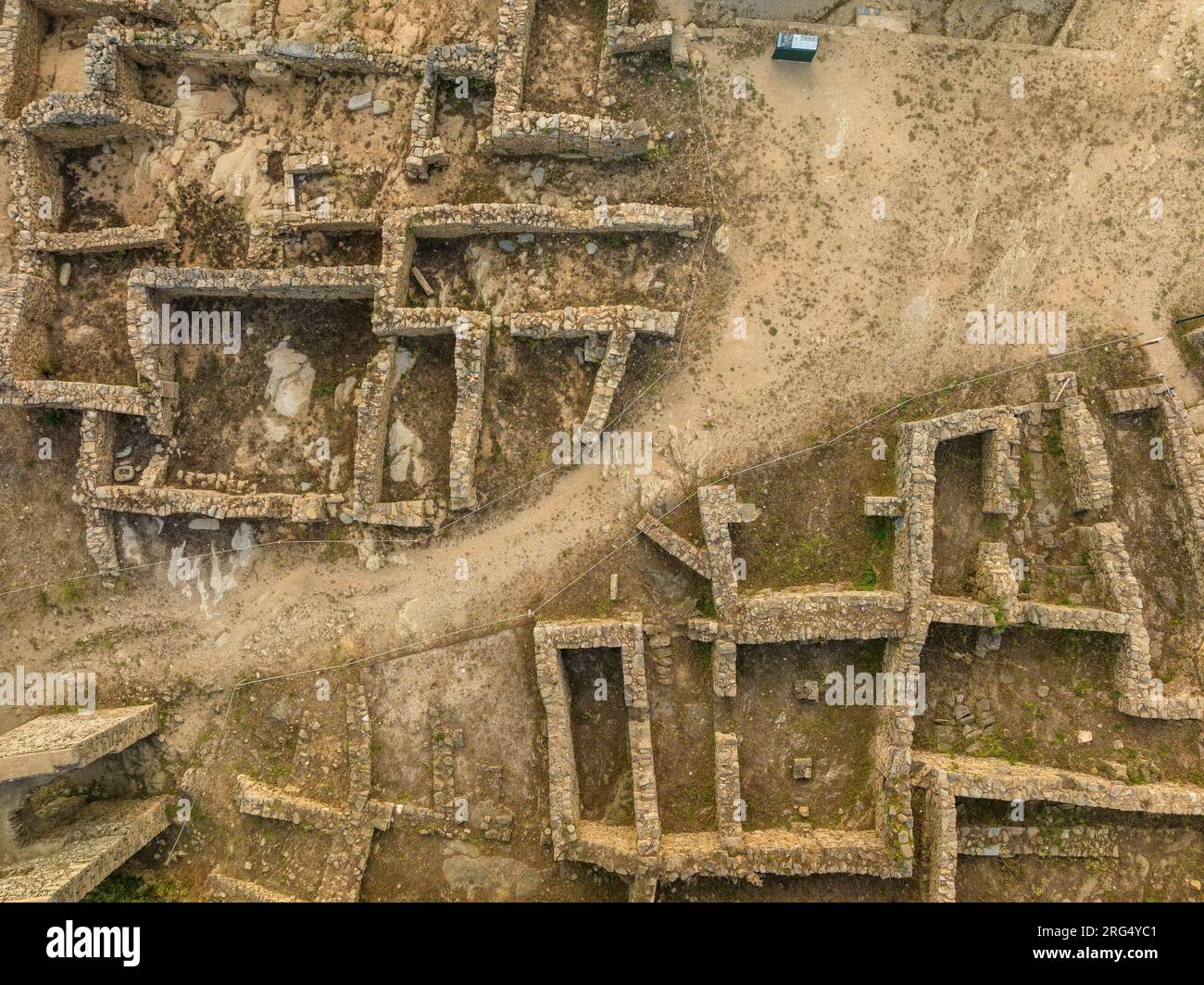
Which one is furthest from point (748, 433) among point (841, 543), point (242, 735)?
point (242, 735)

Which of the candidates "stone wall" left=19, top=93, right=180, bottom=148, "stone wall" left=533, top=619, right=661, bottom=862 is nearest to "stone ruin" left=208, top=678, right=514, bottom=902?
"stone wall" left=533, top=619, right=661, bottom=862

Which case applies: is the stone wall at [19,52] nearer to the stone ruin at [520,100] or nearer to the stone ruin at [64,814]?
the stone ruin at [520,100]

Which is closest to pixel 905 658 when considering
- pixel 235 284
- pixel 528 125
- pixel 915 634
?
pixel 915 634

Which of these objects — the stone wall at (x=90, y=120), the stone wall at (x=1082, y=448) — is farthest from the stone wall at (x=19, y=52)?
the stone wall at (x=1082, y=448)

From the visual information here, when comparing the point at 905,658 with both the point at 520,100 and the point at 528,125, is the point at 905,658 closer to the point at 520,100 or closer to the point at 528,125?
the point at 528,125

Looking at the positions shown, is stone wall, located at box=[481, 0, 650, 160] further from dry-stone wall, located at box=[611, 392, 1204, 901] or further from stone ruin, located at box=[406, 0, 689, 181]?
dry-stone wall, located at box=[611, 392, 1204, 901]

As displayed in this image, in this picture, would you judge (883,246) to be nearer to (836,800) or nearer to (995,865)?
(836,800)
